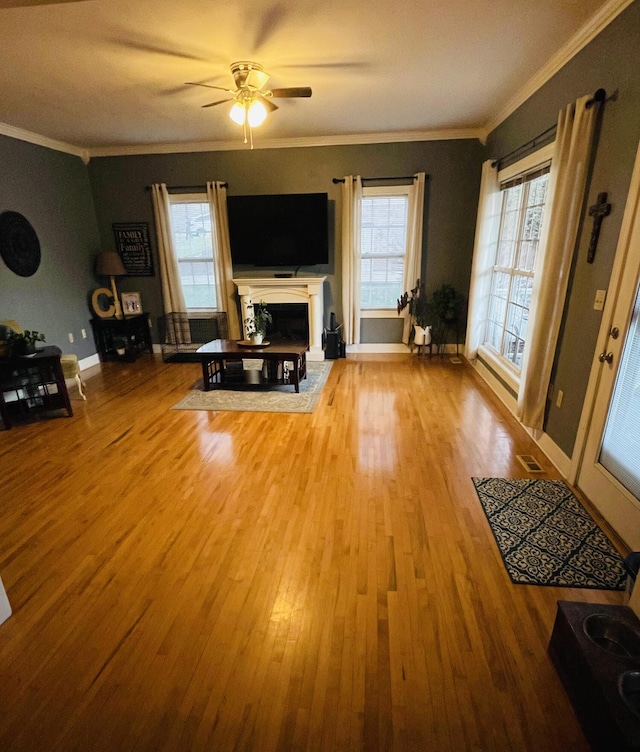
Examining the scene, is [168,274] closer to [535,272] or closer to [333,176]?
[333,176]

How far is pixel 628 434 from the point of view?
79.7 inches

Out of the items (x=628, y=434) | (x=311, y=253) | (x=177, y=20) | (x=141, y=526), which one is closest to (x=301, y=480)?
(x=141, y=526)

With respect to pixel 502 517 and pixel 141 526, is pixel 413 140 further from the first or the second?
pixel 141 526

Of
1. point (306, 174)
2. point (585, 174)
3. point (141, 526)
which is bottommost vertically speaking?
point (141, 526)

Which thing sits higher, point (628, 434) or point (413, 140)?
point (413, 140)

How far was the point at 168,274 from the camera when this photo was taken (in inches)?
215

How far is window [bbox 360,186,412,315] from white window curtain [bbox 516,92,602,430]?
99.9 inches

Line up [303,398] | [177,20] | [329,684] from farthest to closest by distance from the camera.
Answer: [303,398], [177,20], [329,684]

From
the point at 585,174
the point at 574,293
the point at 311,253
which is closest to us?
the point at 585,174

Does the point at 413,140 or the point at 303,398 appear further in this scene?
the point at 413,140

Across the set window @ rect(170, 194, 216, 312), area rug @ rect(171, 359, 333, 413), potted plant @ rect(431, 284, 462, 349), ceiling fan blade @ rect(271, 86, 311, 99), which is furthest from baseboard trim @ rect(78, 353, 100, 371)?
potted plant @ rect(431, 284, 462, 349)

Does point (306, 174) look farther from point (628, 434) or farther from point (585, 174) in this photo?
point (628, 434)

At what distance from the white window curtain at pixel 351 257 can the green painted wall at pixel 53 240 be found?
3.50 meters

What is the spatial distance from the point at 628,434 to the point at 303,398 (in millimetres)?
2652
